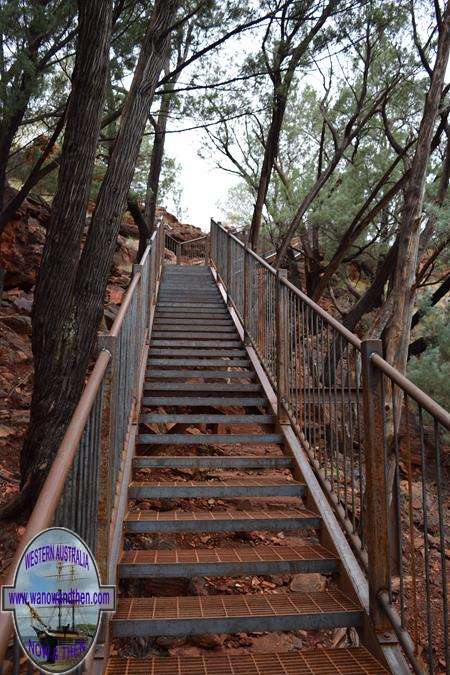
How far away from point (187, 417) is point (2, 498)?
2.12 metres

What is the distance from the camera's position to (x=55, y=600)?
130 centimetres

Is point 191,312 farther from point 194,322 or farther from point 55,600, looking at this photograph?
point 55,600

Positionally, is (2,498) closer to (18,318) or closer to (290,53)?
(18,318)

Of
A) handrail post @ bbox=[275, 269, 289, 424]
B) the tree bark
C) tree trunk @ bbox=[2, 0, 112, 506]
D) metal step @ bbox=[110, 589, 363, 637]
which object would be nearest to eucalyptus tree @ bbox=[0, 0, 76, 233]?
tree trunk @ bbox=[2, 0, 112, 506]

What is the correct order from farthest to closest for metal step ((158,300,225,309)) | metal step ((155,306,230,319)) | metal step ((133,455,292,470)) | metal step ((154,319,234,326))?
metal step ((158,300,225,309)) < metal step ((155,306,230,319)) < metal step ((154,319,234,326)) < metal step ((133,455,292,470))

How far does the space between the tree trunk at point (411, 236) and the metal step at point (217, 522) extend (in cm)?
383

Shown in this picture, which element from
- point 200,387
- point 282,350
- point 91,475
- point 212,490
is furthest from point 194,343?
point 91,475

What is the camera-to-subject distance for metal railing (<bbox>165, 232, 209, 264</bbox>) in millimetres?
23395

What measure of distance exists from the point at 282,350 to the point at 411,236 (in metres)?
3.36

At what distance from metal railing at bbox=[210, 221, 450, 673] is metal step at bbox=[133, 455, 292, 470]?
11.3 inches

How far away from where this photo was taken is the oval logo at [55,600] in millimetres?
1212

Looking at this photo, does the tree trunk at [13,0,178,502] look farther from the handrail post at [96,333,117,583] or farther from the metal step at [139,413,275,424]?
the handrail post at [96,333,117,583]

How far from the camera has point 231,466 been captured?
3.93 metres

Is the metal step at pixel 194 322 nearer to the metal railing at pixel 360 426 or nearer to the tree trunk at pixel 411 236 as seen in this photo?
the metal railing at pixel 360 426
